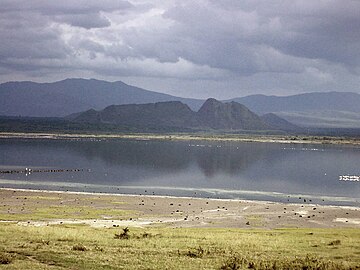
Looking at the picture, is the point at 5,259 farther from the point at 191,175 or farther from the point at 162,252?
the point at 191,175

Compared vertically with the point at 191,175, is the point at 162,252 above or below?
above

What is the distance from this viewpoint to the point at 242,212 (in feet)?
229

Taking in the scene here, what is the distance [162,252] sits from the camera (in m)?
27.3

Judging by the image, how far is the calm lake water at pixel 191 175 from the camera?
316 ft

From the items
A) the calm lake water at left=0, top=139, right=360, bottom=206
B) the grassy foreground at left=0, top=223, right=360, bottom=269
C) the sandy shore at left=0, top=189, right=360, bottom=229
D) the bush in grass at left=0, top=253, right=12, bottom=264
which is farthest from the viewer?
the calm lake water at left=0, top=139, right=360, bottom=206

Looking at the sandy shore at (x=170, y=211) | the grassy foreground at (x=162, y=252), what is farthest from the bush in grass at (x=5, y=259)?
the sandy shore at (x=170, y=211)

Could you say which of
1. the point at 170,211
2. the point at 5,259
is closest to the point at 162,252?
the point at 5,259

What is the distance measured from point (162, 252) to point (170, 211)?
42.0 m

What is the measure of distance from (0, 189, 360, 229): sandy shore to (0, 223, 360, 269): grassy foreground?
65.1ft

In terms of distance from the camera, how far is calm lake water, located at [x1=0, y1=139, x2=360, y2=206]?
316 ft

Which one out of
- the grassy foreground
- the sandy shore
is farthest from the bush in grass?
the sandy shore

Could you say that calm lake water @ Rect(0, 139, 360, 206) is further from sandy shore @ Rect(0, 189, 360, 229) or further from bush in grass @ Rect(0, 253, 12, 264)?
bush in grass @ Rect(0, 253, 12, 264)

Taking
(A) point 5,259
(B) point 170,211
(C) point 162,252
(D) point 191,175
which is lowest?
(D) point 191,175

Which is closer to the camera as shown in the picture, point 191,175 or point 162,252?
point 162,252
